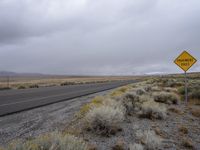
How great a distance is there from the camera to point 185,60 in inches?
616

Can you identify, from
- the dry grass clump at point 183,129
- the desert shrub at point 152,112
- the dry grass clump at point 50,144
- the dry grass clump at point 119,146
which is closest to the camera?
the dry grass clump at point 50,144

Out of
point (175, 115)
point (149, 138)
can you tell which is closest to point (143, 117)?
point (175, 115)

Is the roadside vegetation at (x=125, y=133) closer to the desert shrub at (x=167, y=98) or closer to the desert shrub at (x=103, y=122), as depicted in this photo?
the desert shrub at (x=103, y=122)

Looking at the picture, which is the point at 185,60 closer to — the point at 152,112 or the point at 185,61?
Result: the point at 185,61

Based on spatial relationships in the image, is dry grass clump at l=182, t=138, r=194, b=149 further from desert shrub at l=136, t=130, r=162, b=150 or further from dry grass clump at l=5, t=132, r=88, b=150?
dry grass clump at l=5, t=132, r=88, b=150

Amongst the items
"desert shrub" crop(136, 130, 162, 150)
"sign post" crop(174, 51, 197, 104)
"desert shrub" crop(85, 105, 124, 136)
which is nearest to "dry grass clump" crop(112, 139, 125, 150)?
"desert shrub" crop(136, 130, 162, 150)

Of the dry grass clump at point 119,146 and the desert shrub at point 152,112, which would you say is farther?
the desert shrub at point 152,112

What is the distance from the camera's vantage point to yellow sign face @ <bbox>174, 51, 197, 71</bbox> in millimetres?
15452

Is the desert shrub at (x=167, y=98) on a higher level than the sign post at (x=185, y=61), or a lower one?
lower

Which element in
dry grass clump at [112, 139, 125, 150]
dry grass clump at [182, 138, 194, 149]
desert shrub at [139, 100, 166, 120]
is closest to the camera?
dry grass clump at [112, 139, 125, 150]

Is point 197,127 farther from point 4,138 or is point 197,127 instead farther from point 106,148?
point 4,138

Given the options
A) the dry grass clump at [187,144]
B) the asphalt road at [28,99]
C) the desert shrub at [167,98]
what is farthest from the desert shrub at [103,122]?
the desert shrub at [167,98]

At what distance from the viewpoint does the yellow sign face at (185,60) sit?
15.5m

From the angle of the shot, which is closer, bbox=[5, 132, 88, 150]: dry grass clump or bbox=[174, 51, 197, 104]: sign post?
bbox=[5, 132, 88, 150]: dry grass clump
